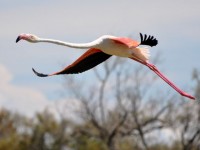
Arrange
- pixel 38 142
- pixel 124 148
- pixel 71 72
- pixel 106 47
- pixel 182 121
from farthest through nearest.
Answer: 1. pixel 38 142
2. pixel 124 148
3. pixel 182 121
4. pixel 71 72
5. pixel 106 47

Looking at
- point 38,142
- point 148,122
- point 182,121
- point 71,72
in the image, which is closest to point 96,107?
point 148,122

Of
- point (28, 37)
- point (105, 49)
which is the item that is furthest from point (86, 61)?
point (28, 37)

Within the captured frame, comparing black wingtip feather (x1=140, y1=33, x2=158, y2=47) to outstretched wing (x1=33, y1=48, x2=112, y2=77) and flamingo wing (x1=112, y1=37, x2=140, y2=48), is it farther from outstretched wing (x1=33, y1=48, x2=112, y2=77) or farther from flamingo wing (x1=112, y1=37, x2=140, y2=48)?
outstretched wing (x1=33, y1=48, x2=112, y2=77)

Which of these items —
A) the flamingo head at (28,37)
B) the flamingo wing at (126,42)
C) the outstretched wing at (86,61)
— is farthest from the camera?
the outstretched wing at (86,61)

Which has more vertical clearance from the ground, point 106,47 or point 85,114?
point 106,47

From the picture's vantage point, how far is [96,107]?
37.9 m

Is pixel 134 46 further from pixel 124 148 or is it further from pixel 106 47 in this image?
pixel 124 148

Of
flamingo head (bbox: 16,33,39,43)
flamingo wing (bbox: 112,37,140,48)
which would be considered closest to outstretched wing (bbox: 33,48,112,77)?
flamingo wing (bbox: 112,37,140,48)

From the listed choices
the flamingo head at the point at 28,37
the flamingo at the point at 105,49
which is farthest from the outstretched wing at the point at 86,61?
the flamingo head at the point at 28,37

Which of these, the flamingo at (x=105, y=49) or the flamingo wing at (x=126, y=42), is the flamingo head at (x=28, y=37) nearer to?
the flamingo at (x=105, y=49)

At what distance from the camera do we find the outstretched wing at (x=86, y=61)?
1077cm

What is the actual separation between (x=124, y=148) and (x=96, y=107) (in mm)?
3697

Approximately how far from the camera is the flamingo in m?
9.73

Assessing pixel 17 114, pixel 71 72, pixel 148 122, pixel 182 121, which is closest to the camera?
pixel 71 72
